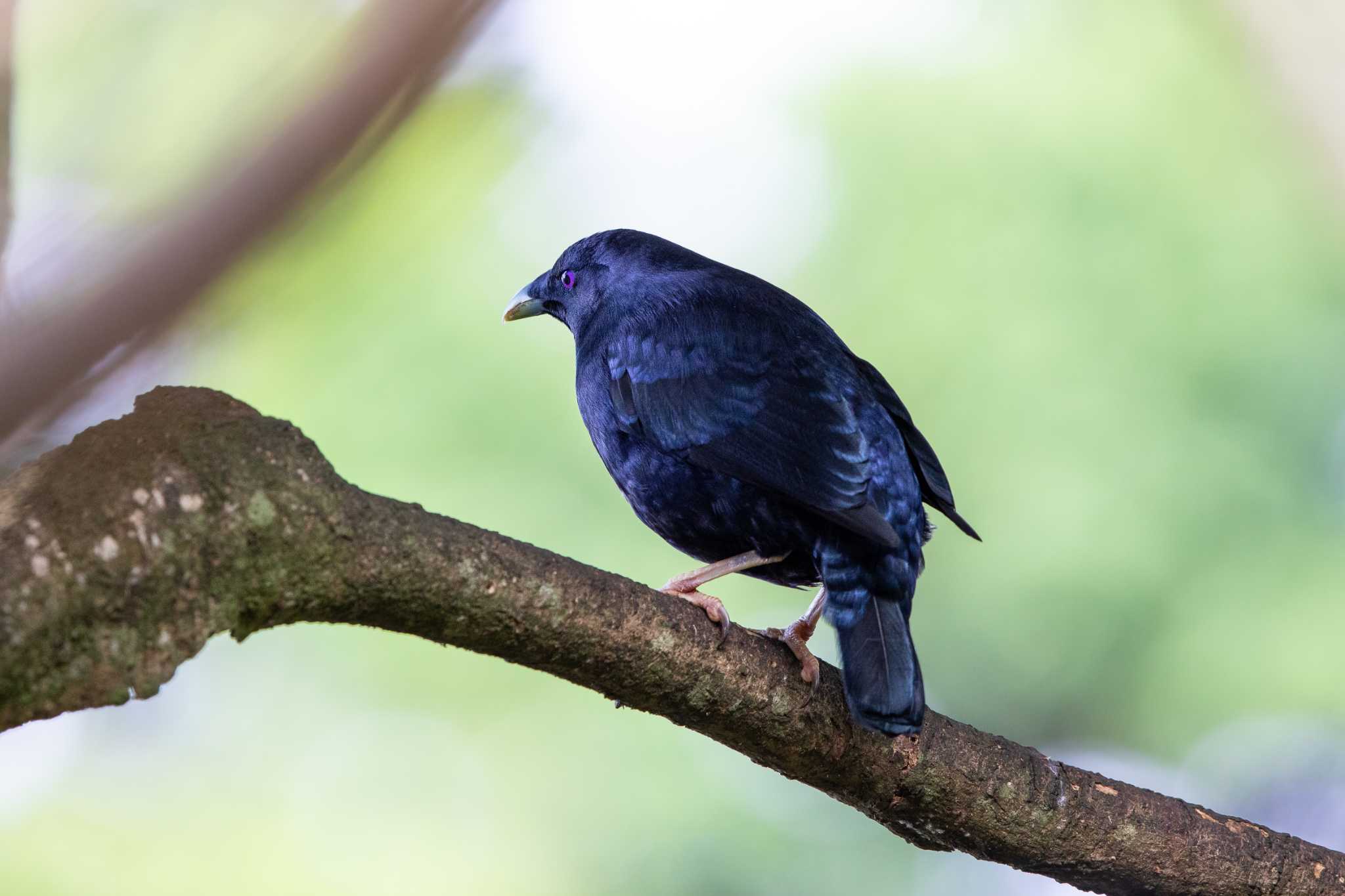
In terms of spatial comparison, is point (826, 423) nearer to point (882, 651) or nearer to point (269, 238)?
point (882, 651)

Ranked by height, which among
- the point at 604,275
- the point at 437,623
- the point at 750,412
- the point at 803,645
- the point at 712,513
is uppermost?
the point at 604,275

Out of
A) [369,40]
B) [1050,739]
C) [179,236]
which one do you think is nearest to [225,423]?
[179,236]

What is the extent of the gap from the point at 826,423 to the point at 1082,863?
1.20m

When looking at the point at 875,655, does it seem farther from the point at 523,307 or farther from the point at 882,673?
the point at 523,307

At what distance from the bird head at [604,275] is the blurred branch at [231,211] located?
0.97m

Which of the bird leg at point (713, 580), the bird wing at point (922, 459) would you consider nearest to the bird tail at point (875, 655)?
the bird leg at point (713, 580)

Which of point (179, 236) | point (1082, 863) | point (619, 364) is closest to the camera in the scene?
point (179, 236)

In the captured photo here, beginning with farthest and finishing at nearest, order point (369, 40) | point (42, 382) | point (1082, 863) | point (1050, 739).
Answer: point (1050, 739) < point (1082, 863) < point (369, 40) < point (42, 382)

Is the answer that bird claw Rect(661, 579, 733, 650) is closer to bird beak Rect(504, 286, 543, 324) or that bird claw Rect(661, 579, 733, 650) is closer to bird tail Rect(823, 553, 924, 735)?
bird tail Rect(823, 553, 924, 735)

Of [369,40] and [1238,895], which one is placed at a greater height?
[369,40]

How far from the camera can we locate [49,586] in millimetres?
1730

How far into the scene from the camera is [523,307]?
13.4 feet

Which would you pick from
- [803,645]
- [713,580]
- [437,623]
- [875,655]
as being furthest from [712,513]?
[437,623]

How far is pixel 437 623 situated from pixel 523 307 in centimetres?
203
